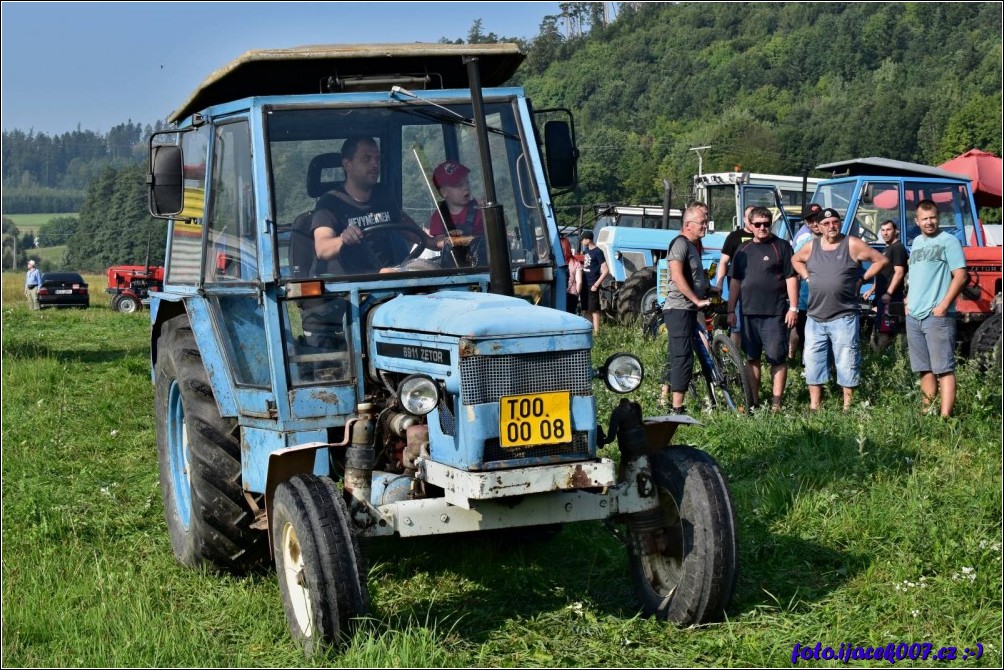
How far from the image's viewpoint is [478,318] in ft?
15.7

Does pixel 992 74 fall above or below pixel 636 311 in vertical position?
above

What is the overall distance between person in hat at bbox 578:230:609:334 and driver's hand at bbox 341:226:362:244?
11.4 m

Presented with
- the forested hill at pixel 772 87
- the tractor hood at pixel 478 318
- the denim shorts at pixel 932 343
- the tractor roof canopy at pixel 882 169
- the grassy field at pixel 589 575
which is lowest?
the grassy field at pixel 589 575

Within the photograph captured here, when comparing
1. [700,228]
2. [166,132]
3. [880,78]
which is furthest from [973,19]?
[166,132]

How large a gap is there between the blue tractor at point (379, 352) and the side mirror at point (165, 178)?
0.01 meters

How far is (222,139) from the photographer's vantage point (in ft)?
19.5

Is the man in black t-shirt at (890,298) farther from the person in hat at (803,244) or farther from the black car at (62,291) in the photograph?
the black car at (62,291)

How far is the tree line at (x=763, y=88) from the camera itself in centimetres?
4928

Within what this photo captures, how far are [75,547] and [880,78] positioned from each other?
62875 millimetres

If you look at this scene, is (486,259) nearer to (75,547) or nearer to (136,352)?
(75,547)

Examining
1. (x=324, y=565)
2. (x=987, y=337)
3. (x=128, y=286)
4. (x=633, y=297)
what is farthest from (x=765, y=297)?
(x=128, y=286)

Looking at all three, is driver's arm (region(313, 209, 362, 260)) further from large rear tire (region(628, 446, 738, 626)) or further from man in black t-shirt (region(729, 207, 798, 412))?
man in black t-shirt (region(729, 207, 798, 412))

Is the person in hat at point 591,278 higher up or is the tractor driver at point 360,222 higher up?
the tractor driver at point 360,222

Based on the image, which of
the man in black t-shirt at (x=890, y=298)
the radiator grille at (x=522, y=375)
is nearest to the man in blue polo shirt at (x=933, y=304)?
the man in black t-shirt at (x=890, y=298)
